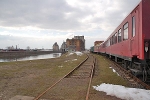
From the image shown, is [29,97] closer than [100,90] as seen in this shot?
Yes

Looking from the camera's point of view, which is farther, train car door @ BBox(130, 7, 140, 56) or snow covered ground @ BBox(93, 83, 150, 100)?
train car door @ BBox(130, 7, 140, 56)

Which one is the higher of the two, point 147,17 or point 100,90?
point 147,17

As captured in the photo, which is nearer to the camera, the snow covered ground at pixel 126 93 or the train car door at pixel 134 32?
the snow covered ground at pixel 126 93

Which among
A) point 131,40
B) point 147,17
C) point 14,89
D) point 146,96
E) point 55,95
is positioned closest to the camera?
point 146,96

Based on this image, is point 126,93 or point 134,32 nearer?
point 126,93

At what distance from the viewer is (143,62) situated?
721 centimetres

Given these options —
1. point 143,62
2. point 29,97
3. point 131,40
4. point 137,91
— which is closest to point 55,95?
Result: point 29,97

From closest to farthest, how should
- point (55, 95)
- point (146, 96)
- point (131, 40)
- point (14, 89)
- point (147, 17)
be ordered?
point (146, 96)
point (55, 95)
point (147, 17)
point (14, 89)
point (131, 40)

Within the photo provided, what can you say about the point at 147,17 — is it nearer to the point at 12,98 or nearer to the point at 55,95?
the point at 55,95

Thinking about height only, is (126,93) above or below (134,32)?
below

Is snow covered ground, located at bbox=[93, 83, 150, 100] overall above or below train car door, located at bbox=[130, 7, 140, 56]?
below

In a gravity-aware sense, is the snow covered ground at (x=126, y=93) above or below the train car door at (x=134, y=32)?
below

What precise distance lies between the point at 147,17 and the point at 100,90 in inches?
129

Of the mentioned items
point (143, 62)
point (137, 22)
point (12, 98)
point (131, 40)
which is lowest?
point (12, 98)
